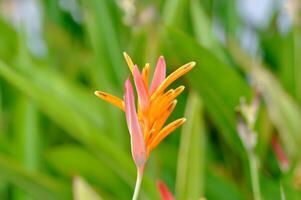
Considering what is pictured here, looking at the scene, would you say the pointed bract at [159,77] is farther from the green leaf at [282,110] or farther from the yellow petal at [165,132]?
the green leaf at [282,110]

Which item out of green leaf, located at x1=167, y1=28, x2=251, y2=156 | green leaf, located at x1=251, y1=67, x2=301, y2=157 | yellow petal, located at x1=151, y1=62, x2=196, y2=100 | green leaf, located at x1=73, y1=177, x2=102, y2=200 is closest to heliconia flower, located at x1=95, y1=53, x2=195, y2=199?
yellow petal, located at x1=151, y1=62, x2=196, y2=100

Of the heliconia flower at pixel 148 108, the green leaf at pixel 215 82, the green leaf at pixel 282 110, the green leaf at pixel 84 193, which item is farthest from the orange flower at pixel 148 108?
the green leaf at pixel 282 110

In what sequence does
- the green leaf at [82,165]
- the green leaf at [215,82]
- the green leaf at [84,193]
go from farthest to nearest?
1. the green leaf at [82,165]
2. the green leaf at [215,82]
3. the green leaf at [84,193]

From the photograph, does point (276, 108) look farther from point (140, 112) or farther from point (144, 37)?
point (140, 112)

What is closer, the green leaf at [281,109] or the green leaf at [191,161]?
the green leaf at [191,161]

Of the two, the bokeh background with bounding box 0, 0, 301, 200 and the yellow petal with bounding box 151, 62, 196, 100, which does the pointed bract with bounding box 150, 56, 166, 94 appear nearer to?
the yellow petal with bounding box 151, 62, 196, 100

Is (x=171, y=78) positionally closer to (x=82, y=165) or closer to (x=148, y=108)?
(x=148, y=108)

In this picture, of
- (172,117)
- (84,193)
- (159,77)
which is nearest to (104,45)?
(172,117)
